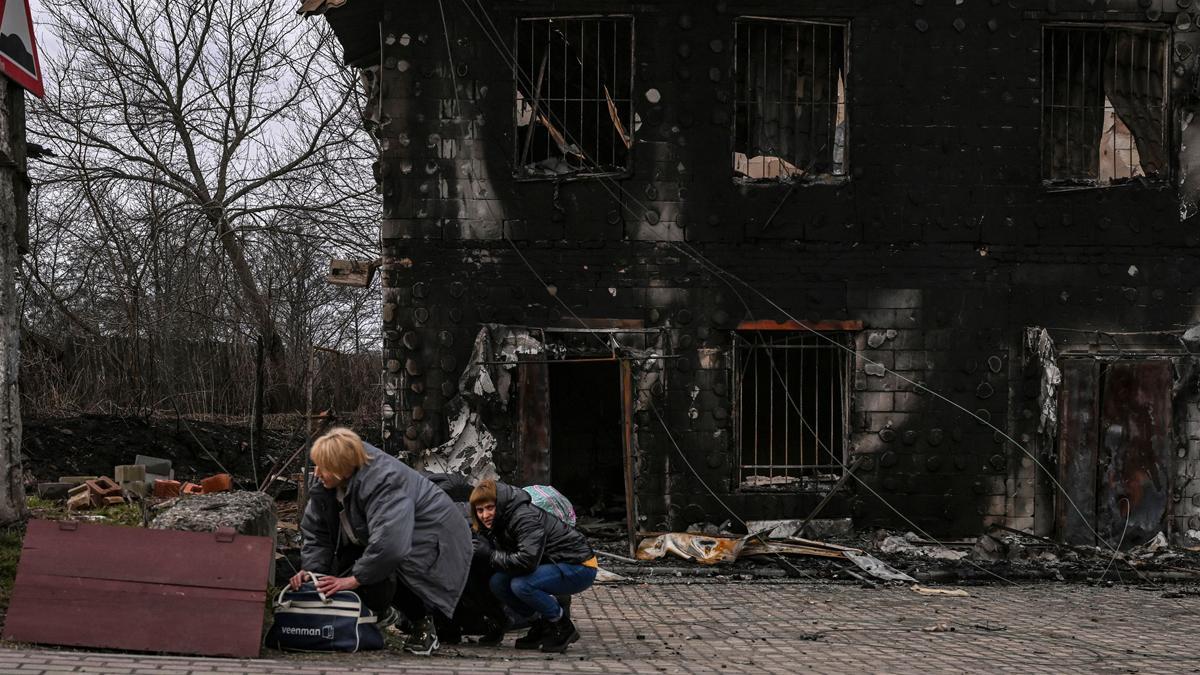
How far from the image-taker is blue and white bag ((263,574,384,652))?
23.8ft

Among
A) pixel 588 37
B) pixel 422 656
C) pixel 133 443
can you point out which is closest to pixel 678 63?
pixel 588 37

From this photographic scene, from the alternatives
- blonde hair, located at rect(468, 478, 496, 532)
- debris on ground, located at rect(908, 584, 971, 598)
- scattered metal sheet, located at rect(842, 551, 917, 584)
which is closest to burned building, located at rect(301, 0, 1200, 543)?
scattered metal sheet, located at rect(842, 551, 917, 584)

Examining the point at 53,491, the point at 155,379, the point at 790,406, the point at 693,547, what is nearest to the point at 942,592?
the point at 693,547

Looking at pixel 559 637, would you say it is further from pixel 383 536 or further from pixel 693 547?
pixel 693 547

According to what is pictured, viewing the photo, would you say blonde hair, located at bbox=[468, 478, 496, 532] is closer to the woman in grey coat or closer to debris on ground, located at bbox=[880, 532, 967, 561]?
the woman in grey coat

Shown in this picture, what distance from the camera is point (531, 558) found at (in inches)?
313

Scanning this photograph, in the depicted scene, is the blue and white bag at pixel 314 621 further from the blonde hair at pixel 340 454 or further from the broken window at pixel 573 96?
the broken window at pixel 573 96

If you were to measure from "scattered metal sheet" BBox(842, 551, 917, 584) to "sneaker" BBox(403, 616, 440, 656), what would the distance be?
686 centimetres

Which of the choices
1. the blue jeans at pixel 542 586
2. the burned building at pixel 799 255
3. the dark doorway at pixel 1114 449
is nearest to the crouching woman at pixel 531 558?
the blue jeans at pixel 542 586

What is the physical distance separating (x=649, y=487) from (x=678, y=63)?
487cm

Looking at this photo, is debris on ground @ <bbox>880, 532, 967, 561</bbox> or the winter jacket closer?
the winter jacket

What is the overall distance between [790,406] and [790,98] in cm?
362

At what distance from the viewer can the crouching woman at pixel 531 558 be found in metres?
8.01

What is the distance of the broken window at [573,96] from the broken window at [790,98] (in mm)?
1352
